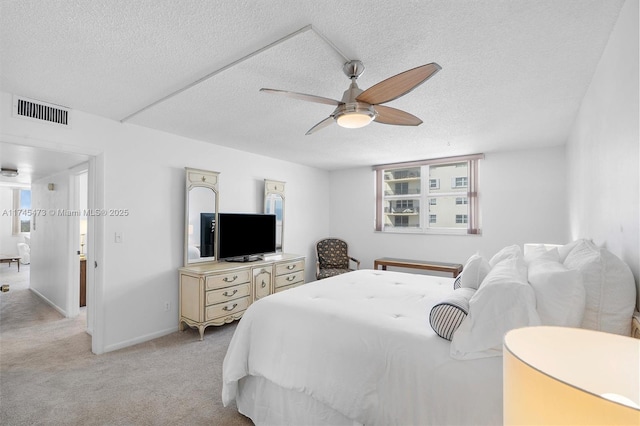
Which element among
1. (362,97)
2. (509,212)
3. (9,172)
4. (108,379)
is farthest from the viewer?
(9,172)

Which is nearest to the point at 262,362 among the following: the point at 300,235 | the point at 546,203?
the point at 300,235

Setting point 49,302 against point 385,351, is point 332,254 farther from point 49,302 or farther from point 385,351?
point 49,302

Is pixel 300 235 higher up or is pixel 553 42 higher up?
pixel 553 42

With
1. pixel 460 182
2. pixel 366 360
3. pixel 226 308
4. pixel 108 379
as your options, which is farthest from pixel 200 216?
pixel 460 182

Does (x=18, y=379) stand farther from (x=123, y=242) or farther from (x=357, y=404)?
(x=357, y=404)

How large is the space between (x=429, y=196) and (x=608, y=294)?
3918 mm

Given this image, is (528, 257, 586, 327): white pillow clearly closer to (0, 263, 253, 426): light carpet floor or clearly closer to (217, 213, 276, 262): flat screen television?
(0, 263, 253, 426): light carpet floor

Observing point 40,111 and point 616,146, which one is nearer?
point 616,146

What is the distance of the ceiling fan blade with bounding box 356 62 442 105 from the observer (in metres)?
1.47

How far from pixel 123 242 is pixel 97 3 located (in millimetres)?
2428

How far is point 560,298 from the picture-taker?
128 centimetres

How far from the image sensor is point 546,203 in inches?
161

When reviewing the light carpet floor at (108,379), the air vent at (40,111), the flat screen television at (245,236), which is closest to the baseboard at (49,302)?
the light carpet floor at (108,379)

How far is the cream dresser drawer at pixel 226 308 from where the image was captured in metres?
3.37
